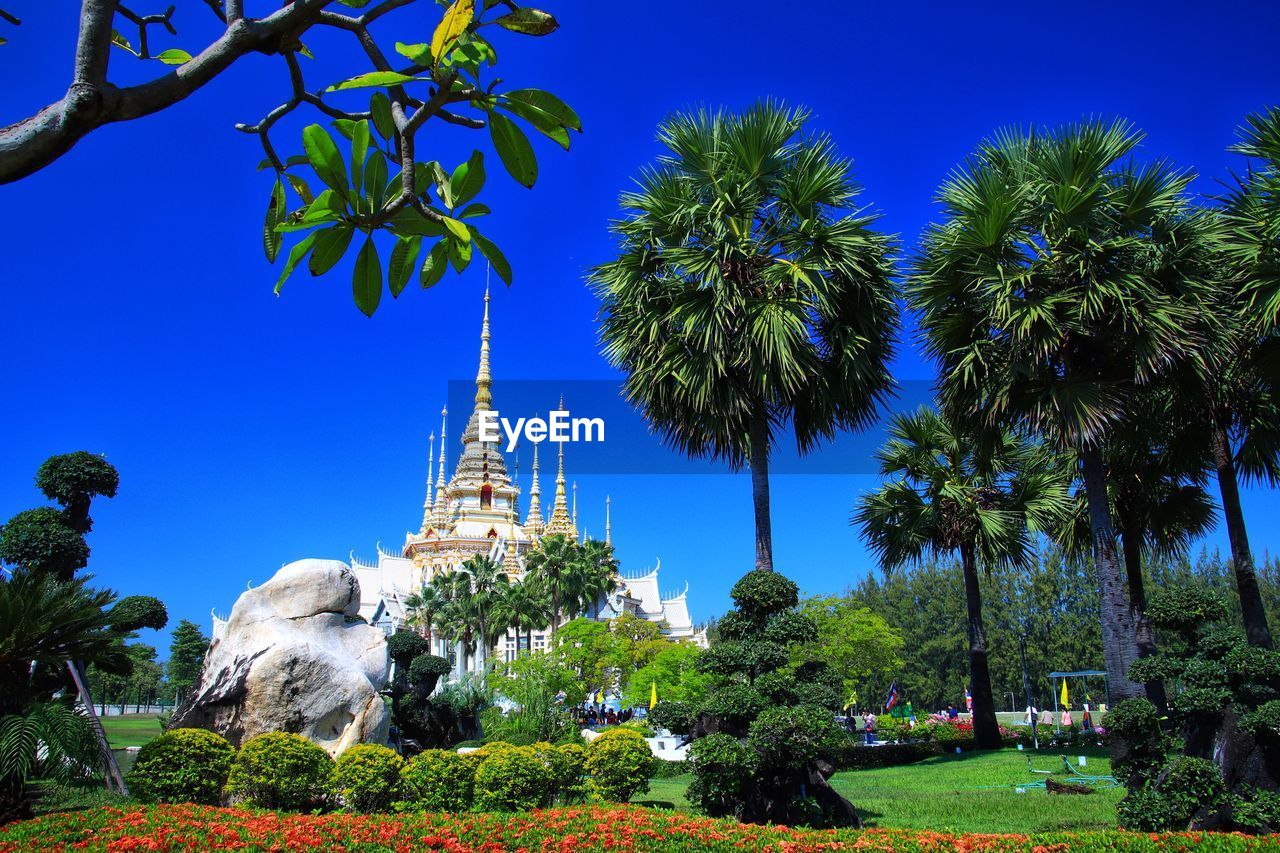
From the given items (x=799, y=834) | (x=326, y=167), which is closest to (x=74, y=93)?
(x=326, y=167)

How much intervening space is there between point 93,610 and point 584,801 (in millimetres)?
6182

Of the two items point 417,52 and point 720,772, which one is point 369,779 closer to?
point 720,772

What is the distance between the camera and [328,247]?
212 centimetres

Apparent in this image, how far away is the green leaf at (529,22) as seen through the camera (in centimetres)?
230

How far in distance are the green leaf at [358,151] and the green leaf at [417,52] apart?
0.24m

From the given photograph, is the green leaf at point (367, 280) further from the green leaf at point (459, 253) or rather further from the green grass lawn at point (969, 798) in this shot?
the green grass lawn at point (969, 798)

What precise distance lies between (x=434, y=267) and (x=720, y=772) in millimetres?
8304

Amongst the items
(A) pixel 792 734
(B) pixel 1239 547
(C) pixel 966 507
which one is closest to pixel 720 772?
(A) pixel 792 734

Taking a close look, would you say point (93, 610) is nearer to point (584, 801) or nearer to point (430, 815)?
point (430, 815)

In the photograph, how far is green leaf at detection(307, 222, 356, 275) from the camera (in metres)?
2.10

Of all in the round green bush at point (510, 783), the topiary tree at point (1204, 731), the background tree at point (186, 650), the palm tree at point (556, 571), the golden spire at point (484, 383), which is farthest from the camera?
the golden spire at point (484, 383)

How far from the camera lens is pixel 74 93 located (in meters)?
1.86

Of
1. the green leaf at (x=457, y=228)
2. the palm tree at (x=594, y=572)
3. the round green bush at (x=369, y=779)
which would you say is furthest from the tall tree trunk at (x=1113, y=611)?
the palm tree at (x=594, y=572)

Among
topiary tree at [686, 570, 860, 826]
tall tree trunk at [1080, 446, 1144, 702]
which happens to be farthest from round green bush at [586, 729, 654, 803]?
tall tree trunk at [1080, 446, 1144, 702]
